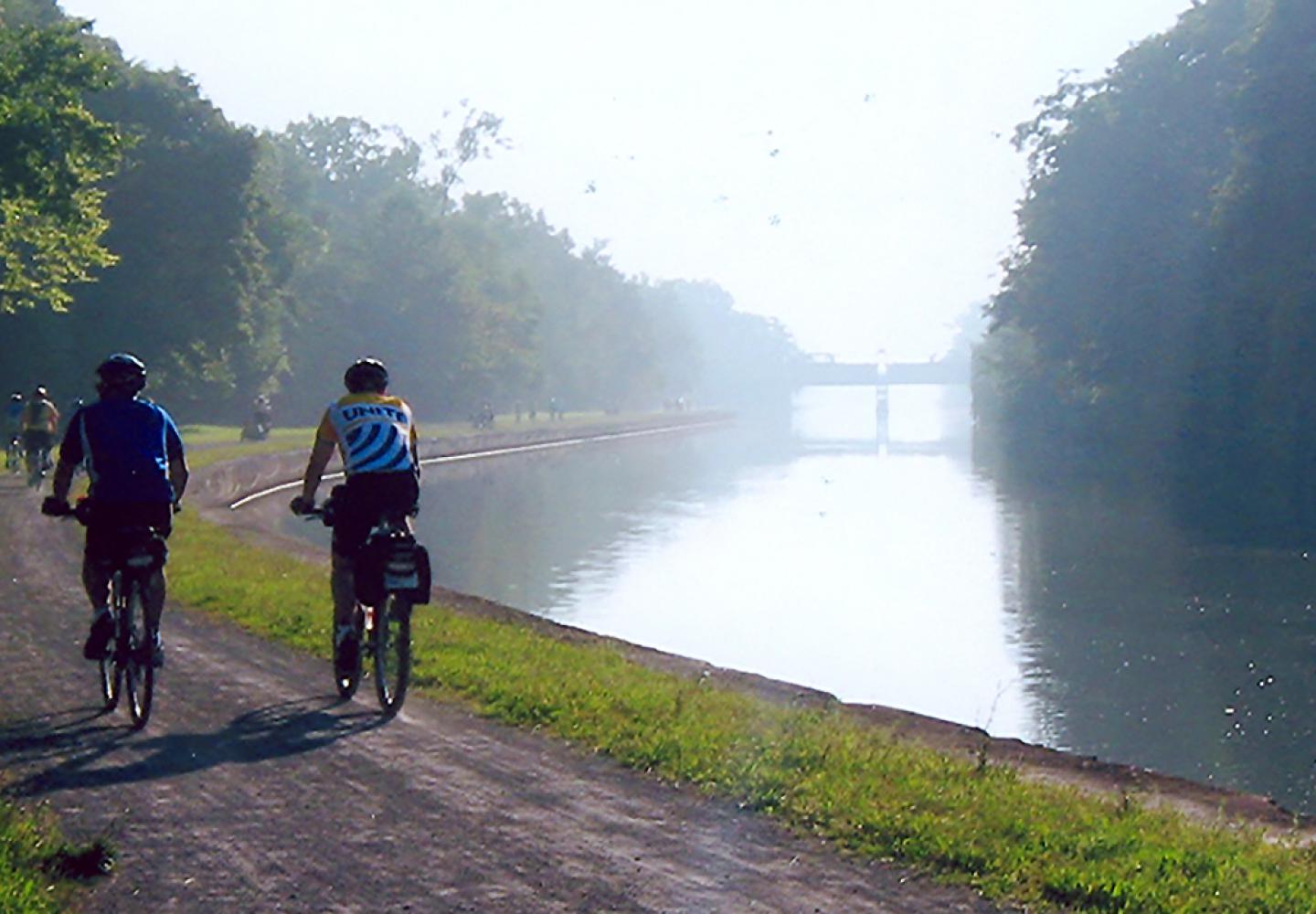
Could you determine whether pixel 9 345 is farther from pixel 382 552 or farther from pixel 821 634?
pixel 382 552

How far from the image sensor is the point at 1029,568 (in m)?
A: 31.4

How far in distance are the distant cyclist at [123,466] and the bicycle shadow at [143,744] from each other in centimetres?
52

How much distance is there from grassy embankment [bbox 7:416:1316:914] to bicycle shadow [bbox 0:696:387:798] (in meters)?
1.11

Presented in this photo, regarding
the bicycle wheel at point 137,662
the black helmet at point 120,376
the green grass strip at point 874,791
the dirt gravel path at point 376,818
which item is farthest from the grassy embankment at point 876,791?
the black helmet at point 120,376

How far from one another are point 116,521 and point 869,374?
18074cm

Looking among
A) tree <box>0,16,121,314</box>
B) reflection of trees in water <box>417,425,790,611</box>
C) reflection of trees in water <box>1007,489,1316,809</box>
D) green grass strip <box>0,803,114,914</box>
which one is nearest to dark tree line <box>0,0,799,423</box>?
tree <box>0,16,121,314</box>

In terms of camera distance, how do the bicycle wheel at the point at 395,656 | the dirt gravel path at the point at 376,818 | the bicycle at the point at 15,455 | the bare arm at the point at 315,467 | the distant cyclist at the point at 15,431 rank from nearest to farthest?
the dirt gravel path at the point at 376,818 < the bare arm at the point at 315,467 < the bicycle wheel at the point at 395,656 < the distant cyclist at the point at 15,431 < the bicycle at the point at 15,455

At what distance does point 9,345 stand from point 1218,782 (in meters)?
51.3

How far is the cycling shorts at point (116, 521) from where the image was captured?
9070mm

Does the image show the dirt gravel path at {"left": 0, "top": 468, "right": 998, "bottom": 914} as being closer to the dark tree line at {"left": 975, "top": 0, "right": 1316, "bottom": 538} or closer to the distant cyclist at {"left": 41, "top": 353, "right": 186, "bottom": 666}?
the distant cyclist at {"left": 41, "top": 353, "right": 186, "bottom": 666}

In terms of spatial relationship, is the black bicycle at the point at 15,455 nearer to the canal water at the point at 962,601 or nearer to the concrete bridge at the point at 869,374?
the canal water at the point at 962,601

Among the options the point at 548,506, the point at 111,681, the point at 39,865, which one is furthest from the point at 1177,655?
the point at 548,506

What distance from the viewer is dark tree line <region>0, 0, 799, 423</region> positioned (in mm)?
45281

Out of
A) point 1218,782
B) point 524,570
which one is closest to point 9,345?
point 524,570
